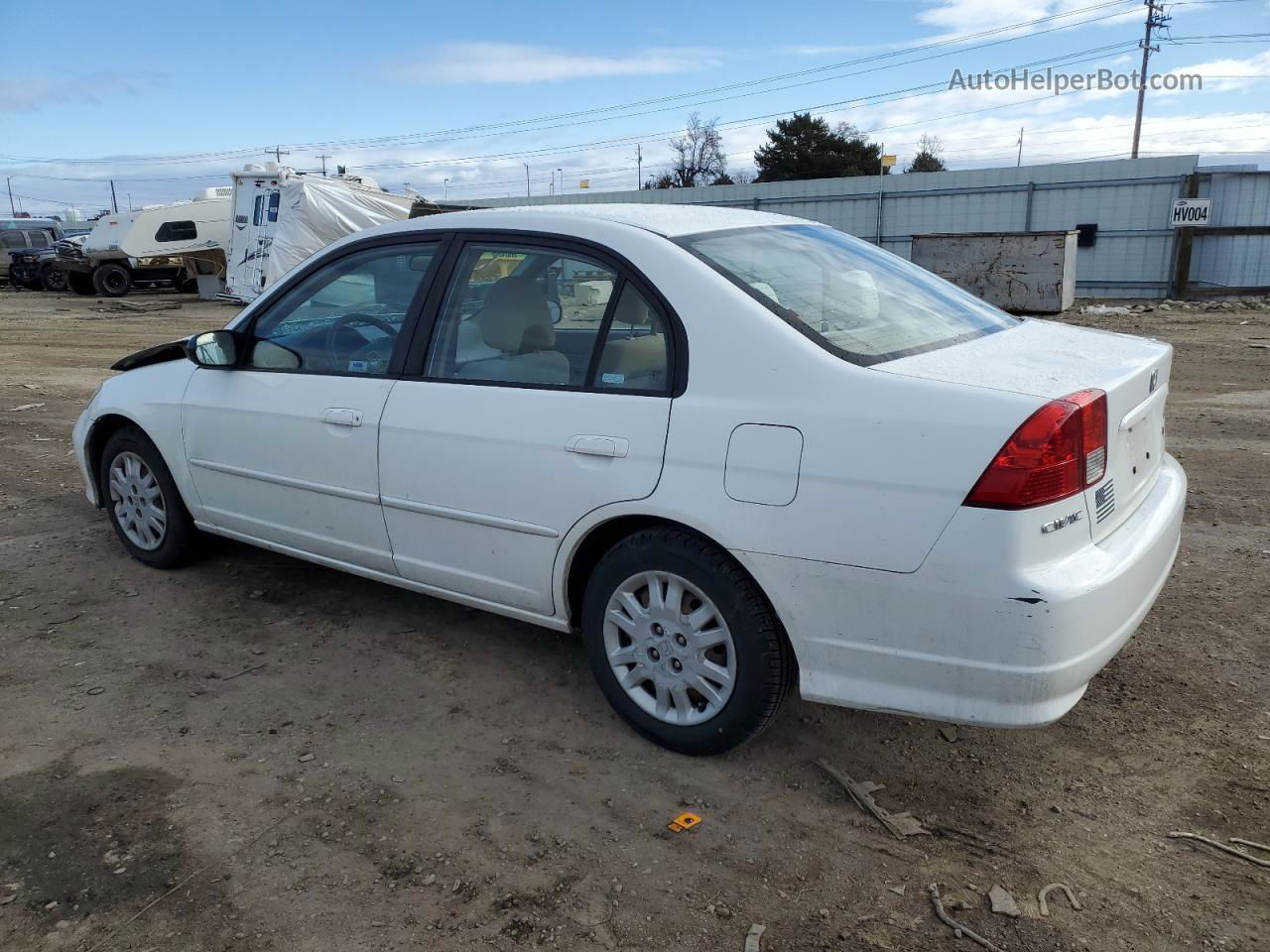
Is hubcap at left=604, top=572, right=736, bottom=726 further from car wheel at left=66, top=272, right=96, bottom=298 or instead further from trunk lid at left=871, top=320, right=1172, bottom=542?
car wheel at left=66, top=272, right=96, bottom=298

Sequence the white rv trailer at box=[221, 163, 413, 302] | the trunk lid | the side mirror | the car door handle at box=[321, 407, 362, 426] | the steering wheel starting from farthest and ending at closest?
the white rv trailer at box=[221, 163, 413, 302]
the side mirror
the steering wheel
the car door handle at box=[321, 407, 362, 426]
the trunk lid

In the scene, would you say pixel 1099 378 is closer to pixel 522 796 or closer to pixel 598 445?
pixel 598 445

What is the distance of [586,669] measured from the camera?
12.6 feet

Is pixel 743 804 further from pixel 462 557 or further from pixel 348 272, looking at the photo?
pixel 348 272

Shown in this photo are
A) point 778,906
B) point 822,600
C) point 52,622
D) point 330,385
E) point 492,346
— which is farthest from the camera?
point 52,622

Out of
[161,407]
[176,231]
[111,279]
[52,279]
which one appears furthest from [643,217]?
[52,279]

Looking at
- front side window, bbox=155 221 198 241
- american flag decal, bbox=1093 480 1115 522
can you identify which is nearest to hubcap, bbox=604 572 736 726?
american flag decal, bbox=1093 480 1115 522

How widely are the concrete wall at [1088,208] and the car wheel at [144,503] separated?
21.6 m

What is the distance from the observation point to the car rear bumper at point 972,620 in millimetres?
2469

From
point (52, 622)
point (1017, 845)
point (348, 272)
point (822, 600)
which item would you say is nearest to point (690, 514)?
point (822, 600)

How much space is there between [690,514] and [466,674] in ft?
4.65

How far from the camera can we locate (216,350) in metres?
4.15

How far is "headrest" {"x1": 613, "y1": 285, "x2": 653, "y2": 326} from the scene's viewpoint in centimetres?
310

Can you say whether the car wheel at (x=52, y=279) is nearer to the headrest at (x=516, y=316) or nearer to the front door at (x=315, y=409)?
the front door at (x=315, y=409)
